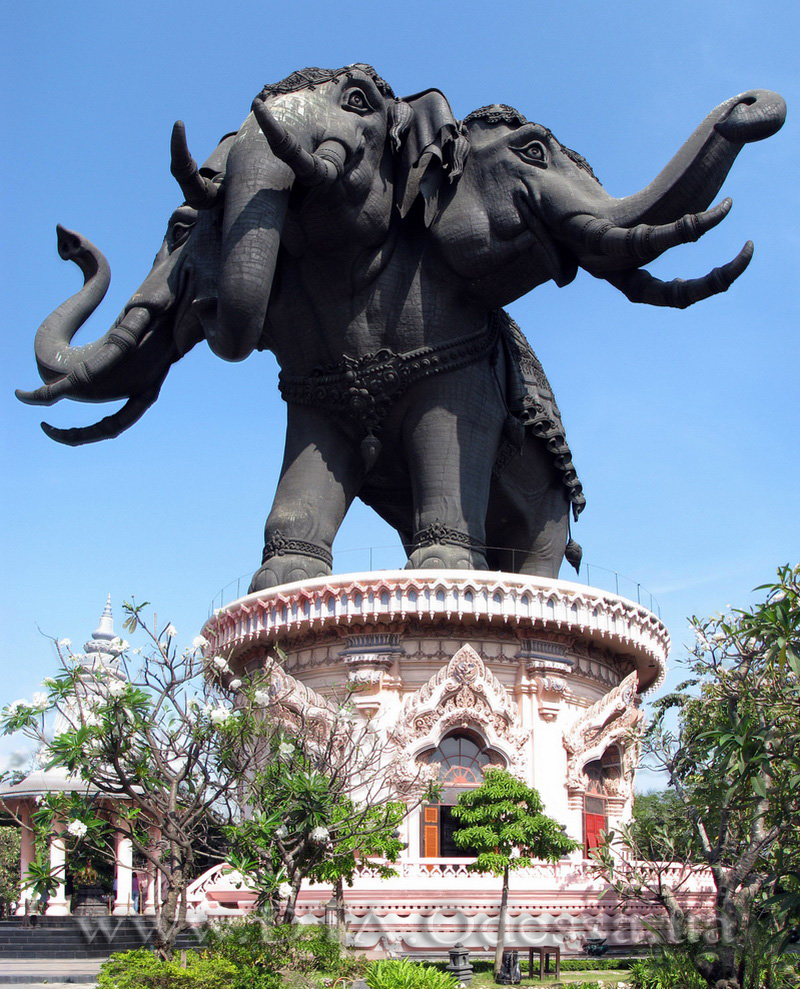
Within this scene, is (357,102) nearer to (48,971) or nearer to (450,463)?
(450,463)

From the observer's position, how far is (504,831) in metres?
16.4

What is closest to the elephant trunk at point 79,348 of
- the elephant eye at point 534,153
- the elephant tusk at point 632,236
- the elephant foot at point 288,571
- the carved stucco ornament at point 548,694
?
the elephant foot at point 288,571

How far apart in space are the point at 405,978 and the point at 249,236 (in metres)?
10.6

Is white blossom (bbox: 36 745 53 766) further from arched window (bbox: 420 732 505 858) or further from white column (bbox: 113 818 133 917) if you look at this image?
white column (bbox: 113 818 133 917)

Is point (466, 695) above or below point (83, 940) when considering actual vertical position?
above

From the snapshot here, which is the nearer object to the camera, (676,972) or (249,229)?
(676,972)

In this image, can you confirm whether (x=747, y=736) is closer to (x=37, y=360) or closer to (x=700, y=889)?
(x=700, y=889)

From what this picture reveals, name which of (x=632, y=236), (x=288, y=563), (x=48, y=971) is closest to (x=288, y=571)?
(x=288, y=563)

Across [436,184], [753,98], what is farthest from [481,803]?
[753,98]

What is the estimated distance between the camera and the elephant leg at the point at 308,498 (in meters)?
20.8

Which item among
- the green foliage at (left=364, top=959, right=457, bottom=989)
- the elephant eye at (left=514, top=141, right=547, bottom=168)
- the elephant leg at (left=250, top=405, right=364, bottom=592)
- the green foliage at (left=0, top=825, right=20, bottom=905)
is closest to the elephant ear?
the elephant eye at (left=514, top=141, right=547, bottom=168)

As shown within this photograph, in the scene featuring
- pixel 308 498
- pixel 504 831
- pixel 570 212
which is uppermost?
pixel 570 212

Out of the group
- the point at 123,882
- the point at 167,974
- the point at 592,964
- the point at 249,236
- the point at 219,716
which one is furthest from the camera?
the point at 123,882

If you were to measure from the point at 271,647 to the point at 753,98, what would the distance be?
11.6 meters
